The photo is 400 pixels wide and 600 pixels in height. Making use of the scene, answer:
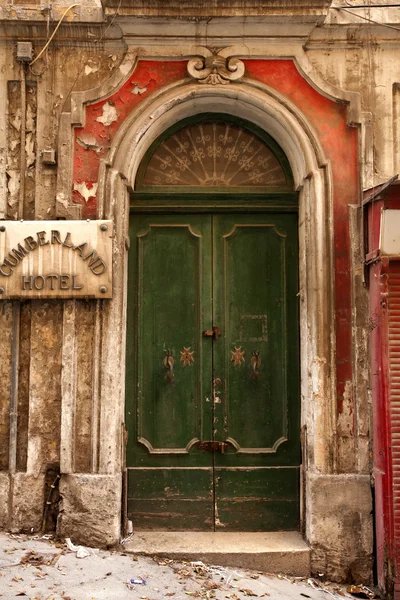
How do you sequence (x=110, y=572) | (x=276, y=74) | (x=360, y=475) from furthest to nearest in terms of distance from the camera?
(x=276, y=74) → (x=360, y=475) → (x=110, y=572)

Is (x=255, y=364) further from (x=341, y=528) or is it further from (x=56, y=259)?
(x=56, y=259)

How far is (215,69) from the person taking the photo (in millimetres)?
5301

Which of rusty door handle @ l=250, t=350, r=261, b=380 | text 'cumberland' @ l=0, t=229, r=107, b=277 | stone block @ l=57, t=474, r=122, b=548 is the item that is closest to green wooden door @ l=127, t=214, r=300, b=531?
rusty door handle @ l=250, t=350, r=261, b=380

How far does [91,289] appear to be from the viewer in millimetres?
5035

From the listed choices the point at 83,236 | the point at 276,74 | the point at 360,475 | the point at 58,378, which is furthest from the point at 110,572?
the point at 276,74

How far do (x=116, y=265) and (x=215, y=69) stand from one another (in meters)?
1.81

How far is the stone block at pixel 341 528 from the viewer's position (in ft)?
16.2

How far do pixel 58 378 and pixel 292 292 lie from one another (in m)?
2.06

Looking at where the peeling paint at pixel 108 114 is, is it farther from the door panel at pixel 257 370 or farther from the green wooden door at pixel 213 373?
the door panel at pixel 257 370

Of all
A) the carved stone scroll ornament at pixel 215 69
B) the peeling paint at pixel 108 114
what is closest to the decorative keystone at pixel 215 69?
the carved stone scroll ornament at pixel 215 69

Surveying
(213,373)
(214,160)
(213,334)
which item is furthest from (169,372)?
(214,160)

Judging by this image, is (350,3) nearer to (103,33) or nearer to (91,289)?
(103,33)

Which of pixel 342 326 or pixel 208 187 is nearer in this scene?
pixel 342 326

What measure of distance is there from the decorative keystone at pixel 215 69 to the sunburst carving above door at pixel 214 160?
438mm
